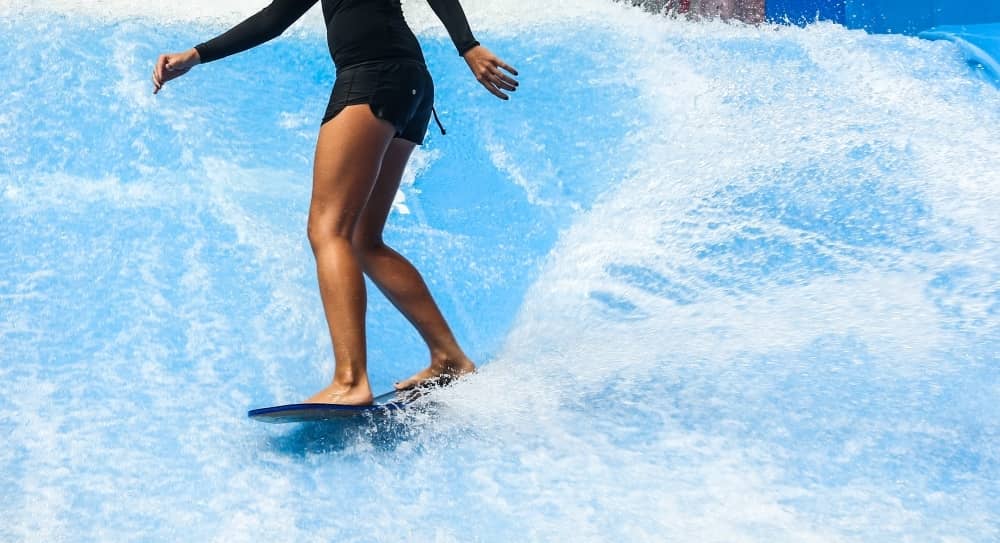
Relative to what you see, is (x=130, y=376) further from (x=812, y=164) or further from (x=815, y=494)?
(x=812, y=164)

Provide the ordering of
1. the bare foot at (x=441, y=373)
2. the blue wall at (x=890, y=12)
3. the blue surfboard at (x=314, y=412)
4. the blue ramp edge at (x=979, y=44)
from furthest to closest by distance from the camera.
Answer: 1. the blue wall at (x=890, y=12)
2. the blue ramp edge at (x=979, y=44)
3. the bare foot at (x=441, y=373)
4. the blue surfboard at (x=314, y=412)

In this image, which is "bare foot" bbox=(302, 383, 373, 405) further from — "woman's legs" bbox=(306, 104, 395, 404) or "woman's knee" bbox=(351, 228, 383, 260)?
→ "woman's knee" bbox=(351, 228, 383, 260)

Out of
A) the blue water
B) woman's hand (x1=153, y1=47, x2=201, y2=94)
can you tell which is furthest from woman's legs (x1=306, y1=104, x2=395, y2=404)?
woman's hand (x1=153, y1=47, x2=201, y2=94)

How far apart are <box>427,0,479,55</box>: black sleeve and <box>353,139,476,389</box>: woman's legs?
371 millimetres

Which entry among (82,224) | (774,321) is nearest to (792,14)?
(774,321)

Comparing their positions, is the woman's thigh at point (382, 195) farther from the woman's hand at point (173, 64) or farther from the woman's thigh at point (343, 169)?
the woman's hand at point (173, 64)

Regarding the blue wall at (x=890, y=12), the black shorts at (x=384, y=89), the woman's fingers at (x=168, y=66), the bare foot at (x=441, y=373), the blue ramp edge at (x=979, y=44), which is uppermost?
the blue wall at (x=890, y=12)

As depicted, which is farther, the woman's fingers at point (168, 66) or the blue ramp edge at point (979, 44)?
the blue ramp edge at point (979, 44)

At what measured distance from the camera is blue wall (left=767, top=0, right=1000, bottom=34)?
6.91 m

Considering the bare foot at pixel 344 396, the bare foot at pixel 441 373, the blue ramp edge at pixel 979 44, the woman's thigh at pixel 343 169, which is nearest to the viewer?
the bare foot at pixel 344 396

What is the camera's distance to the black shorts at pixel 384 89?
233cm

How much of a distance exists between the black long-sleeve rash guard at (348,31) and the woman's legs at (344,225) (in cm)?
16

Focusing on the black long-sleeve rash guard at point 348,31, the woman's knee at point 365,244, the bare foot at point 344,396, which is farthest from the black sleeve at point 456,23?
the bare foot at point 344,396

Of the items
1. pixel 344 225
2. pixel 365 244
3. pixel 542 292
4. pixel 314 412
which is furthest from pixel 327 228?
pixel 542 292
